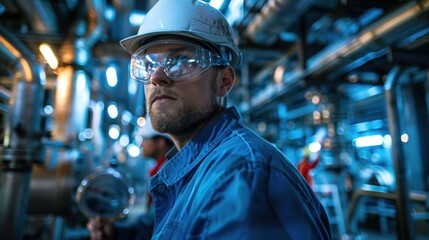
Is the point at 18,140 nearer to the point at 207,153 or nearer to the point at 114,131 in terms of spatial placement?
the point at 207,153

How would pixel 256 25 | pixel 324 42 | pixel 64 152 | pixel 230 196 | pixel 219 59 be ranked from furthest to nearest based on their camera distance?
pixel 324 42 < pixel 256 25 < pixel 64 152 < pixel 219 59 < pixel 230 196

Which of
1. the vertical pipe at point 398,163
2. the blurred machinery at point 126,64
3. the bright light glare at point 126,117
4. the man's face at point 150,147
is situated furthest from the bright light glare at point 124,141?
the vertical pipe at point 398,163

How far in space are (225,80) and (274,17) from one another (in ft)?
3.66

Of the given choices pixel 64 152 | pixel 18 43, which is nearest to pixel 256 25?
pixel 18 43

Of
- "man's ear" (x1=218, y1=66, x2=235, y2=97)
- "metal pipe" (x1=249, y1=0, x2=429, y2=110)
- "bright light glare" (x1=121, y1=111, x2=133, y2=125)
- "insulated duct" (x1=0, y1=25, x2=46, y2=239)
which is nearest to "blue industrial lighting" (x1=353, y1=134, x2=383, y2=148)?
"metal pipe" (x1=249, y1=0, x2=429, y2=110)

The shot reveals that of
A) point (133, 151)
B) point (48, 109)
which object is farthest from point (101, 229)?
point (133, 151)

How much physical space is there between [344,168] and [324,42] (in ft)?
4.20

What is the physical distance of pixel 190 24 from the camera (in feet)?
2.89

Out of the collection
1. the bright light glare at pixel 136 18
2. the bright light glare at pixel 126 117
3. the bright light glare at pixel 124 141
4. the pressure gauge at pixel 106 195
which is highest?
the bright light glare at pixel 136 18

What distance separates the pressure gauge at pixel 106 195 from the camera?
1.38 metres

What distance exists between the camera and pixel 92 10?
211cm

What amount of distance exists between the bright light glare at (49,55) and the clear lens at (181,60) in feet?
4.19

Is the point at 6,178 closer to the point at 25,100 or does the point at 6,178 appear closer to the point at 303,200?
the point at 25,100

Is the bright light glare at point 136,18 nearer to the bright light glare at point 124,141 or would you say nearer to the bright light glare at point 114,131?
the bright light glare at point 114,131
